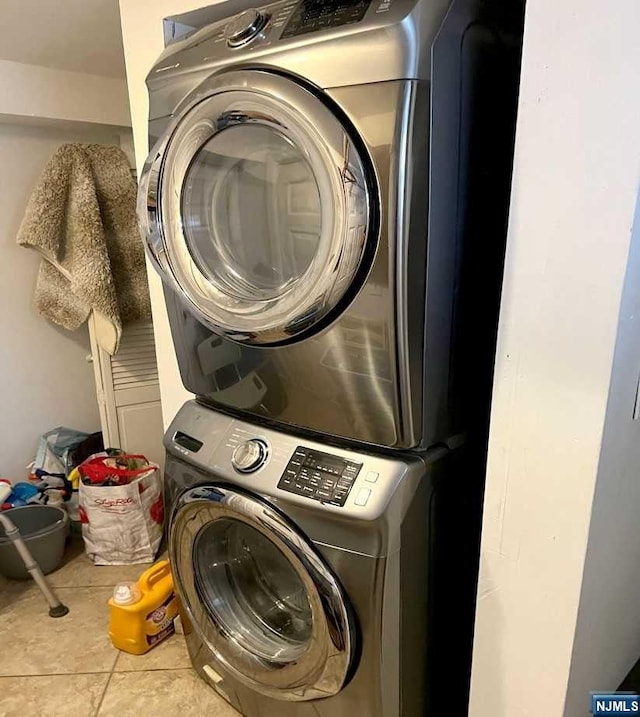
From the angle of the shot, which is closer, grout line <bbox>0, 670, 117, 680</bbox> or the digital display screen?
the digital display screen

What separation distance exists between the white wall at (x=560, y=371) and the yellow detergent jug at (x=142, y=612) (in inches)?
37.2

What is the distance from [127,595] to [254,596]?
A: 472 mm

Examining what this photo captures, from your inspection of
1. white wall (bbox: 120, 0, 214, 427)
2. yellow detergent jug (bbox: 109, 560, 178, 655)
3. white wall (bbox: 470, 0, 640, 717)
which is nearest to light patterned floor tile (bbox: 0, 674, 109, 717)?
yellow detergent jug (bbox: 109, 560, 178, 655)

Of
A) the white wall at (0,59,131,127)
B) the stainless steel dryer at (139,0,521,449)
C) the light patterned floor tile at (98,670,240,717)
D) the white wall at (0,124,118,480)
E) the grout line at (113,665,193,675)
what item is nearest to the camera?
the stainless steel dryer at (139,0,521,449)

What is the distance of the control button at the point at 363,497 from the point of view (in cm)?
111

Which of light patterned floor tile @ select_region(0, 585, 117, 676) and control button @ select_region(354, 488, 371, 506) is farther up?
control button @ select_region(354, 488, 371, 506)

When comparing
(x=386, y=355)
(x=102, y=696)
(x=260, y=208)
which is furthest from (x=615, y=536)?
(x=102, y=696)

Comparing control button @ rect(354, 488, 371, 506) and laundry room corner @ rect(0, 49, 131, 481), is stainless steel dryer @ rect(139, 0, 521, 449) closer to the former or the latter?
control button @ rect(354, 488, 371, 506)

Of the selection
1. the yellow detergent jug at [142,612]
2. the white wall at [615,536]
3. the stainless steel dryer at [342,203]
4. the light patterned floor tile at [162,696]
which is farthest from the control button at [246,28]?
the light patterned floor tile at [162,696]

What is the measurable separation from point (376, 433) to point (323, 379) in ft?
0.47

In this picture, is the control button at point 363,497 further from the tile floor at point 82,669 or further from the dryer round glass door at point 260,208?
the tile floor at point 82,669

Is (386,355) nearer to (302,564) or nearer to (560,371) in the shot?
(560,371)

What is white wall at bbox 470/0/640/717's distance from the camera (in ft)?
2.74

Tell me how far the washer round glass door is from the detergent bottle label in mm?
295
